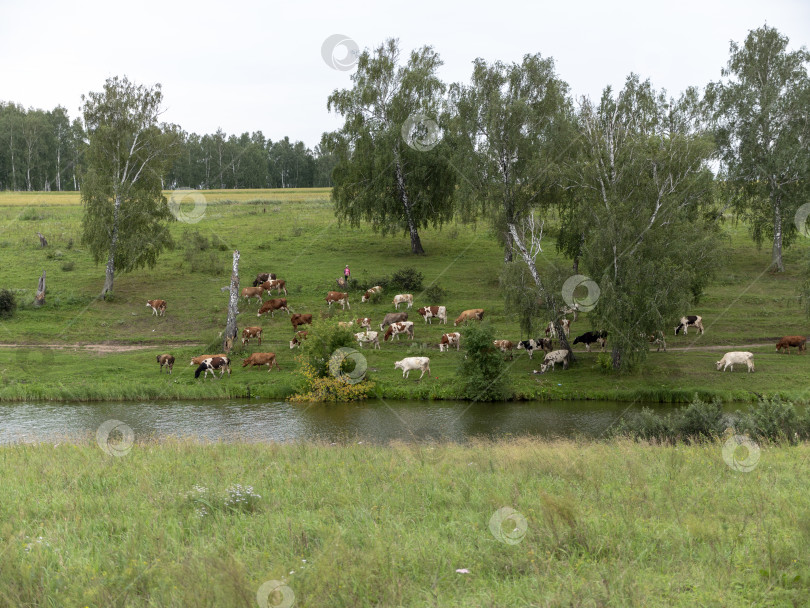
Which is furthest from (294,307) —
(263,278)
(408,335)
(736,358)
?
(736,358)

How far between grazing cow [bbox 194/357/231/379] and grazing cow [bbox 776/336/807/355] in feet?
90.3

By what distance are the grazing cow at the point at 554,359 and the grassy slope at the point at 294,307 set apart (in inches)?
39.1

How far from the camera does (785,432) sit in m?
17.4

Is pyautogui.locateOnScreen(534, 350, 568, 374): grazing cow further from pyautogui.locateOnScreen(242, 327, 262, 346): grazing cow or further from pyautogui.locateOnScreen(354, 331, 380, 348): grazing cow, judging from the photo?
pyautogui.locateOnScreen(242, 327, 262, 346): grazing cow

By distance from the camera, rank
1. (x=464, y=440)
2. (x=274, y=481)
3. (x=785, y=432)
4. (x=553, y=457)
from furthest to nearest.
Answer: (x=464, y=440)
(x=785, y=432)
(x=553, y=457)
(x=274, y=481)

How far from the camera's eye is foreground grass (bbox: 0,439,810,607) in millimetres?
6695

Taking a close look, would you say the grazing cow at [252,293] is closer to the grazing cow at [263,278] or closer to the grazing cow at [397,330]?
the grazing cow at [263,278]

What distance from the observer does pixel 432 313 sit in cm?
3994

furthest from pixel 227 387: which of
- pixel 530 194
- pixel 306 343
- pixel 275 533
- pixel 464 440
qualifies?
pixel 275 533

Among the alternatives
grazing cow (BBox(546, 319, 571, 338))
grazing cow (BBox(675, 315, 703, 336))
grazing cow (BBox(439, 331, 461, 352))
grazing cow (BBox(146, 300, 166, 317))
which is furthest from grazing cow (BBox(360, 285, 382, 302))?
grazing cow (BBox(675, 315, 703, 336))

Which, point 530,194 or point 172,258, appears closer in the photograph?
point 530,194

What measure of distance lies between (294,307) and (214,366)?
1069 centimetres

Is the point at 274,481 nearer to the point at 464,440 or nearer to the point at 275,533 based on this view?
the point at 275,533

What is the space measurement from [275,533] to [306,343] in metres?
Answer: 22.4
